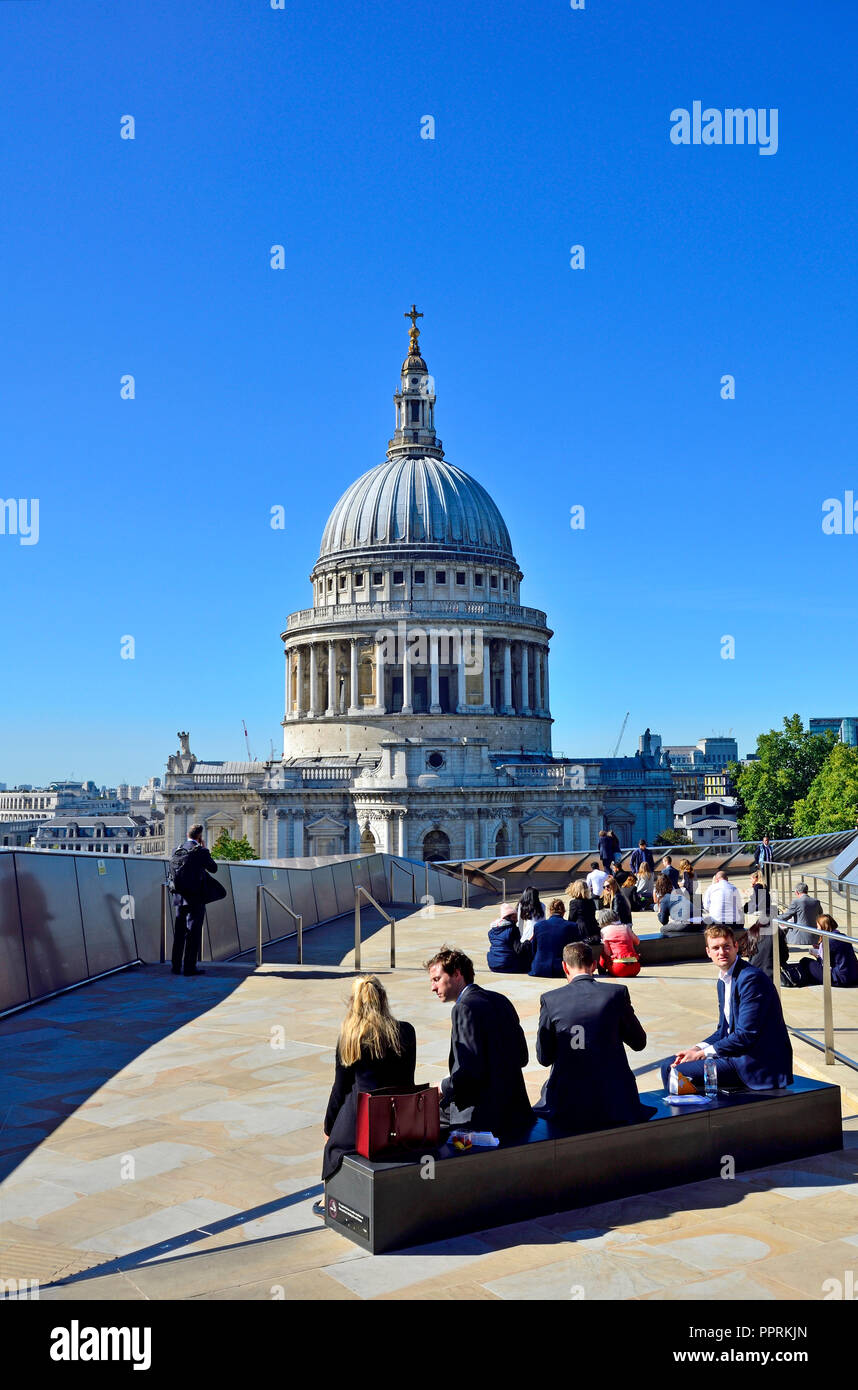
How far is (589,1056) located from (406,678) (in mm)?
82629

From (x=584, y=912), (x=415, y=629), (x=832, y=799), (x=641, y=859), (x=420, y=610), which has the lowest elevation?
(x=584, y=912)

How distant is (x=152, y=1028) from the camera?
525 inches

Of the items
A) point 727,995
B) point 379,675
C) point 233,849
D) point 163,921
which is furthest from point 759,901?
point 379,675

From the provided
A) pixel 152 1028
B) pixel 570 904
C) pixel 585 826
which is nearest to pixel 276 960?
pixel 570 904

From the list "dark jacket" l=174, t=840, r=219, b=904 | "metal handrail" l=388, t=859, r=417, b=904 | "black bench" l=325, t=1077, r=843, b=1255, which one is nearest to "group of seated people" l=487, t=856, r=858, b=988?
"dark jacket" l=174, t=840, r=219, b=904

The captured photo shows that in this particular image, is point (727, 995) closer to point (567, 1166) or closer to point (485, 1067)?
point (567, 1166)

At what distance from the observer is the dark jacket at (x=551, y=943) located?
1574cm

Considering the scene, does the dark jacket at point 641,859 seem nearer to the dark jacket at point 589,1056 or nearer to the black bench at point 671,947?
the black bench at point 671,947

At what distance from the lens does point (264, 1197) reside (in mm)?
8125

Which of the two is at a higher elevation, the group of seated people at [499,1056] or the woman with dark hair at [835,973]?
the group of seated people at [499,1056]

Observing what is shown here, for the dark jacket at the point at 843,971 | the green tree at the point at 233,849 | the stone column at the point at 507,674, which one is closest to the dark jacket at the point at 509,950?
the dark jacket at the point at 843,971

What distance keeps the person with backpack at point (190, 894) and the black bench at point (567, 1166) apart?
933 cm
